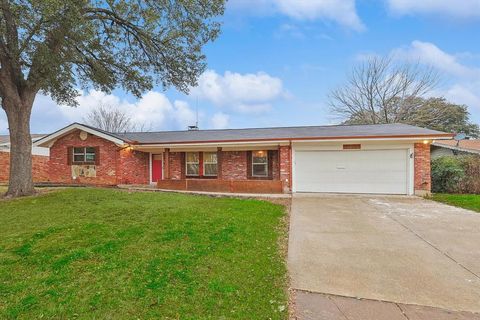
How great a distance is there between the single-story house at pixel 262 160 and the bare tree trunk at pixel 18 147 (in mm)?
5058

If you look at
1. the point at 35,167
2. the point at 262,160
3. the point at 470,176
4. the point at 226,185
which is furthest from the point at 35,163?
the point at 470,176

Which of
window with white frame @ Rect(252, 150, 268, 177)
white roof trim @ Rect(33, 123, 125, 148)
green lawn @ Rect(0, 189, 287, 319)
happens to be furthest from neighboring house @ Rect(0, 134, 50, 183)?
green lawn @ Rect(0, 189, 287, 319)

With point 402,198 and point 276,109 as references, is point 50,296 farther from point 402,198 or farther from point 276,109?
point 276,109

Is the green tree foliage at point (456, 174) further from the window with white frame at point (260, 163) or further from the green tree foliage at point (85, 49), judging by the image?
the green tree foliage at point (85, 49)

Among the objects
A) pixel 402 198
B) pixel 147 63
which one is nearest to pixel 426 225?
pixel 402 198

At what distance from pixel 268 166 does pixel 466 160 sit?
8.98 meters

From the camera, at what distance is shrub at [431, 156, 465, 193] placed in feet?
41.1

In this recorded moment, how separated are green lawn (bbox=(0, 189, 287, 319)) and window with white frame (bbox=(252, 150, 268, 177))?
8.24 m

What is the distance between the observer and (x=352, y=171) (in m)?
12.9

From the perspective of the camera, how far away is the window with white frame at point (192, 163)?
54.0 ft

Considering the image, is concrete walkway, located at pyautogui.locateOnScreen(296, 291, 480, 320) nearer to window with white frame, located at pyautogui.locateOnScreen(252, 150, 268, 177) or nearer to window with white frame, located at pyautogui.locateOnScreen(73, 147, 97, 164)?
window with white frame, located at pyautogui.locateOnScreen(252, 150, 268, 177)

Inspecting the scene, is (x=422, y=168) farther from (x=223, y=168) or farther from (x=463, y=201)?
(x=223, y=168)

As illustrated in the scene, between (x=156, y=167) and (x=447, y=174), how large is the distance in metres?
15.3

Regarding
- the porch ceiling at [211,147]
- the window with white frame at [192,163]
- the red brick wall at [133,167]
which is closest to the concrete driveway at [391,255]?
the porch ceiling at [211,147]
